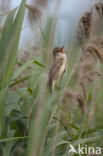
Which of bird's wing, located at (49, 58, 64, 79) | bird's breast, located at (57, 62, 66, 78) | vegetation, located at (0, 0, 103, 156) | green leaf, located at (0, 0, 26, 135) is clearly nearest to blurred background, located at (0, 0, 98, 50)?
vegetation, located at (0, 0, 103, 156)

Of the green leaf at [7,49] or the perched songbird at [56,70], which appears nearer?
the perched songbird at [56,70]

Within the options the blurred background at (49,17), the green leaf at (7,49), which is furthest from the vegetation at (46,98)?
the blurred background at (49,17)

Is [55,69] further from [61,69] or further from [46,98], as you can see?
[46,98]

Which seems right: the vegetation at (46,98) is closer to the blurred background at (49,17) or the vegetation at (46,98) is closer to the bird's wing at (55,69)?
the bird's wing at (55,69)

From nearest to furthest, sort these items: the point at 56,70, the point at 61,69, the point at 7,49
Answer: the point at 56,70
the point at 61,69
the point at 7,49

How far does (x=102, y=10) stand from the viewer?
161 cm

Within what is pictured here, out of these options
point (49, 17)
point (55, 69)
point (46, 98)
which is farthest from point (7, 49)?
point (49, 17)

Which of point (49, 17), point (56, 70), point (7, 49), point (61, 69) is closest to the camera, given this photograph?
point (56, 70)

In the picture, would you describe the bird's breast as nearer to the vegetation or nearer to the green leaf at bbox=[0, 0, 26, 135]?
the vegetation

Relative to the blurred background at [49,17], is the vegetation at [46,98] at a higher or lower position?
lower

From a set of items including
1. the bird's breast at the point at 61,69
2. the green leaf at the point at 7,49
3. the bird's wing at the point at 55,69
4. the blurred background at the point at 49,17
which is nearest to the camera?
the bird's wing at the point at 55,69

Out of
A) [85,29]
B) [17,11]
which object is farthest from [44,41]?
[85,29]

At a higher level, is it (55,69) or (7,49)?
(7,49)

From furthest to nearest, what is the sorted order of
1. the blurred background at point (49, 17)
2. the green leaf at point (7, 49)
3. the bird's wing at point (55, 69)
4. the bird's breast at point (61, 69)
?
Result: the blurred background at point (49, 17), the green leaf at point (7, 49), the bird's breast at point (61, 69), the bird's wing at point (55, 69)
